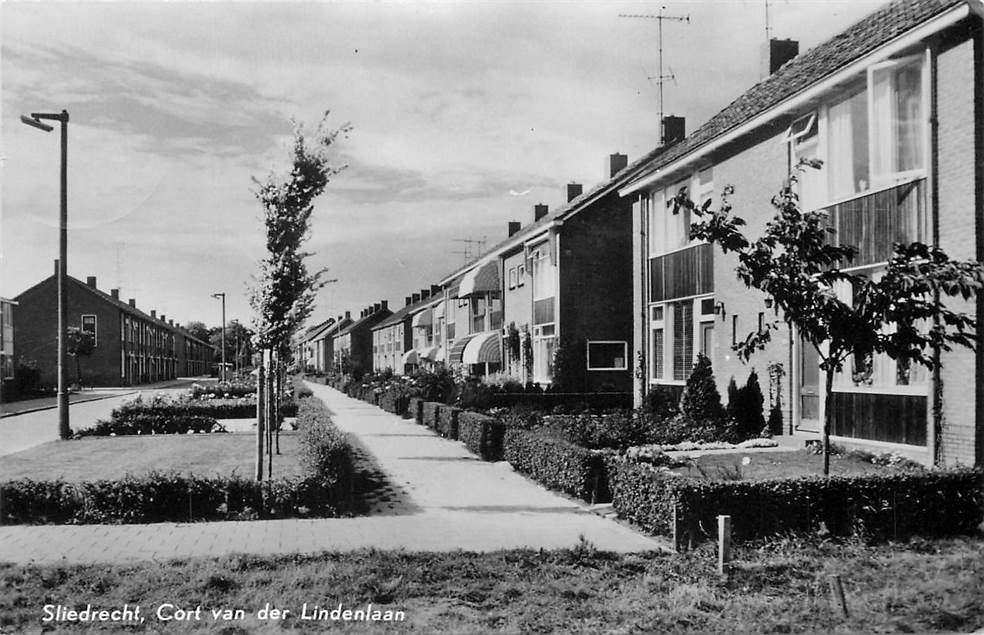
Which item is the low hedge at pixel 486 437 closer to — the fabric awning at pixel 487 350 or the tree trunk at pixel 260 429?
the tree trunk at pixel 260 429

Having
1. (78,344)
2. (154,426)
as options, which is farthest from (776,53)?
(78,344)

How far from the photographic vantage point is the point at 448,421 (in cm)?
2242

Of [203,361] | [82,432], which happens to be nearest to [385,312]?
[203,361]

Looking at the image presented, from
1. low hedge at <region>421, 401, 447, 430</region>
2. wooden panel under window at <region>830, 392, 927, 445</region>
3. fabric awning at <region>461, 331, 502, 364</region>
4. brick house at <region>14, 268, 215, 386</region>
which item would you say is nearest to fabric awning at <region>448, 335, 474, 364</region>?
fabric awning at <region>461, 331, 502, 364</region>

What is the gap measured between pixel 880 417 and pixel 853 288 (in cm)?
502

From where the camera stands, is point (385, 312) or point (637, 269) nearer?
point (637, 269)

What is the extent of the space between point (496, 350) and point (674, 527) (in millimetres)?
27948

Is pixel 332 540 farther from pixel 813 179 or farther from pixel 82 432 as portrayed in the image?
pixel 82 432

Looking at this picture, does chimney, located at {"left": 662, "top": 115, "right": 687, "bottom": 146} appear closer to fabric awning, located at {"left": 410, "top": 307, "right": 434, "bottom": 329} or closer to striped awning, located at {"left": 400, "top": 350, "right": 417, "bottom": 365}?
fabric awning, located at {"left": 410, "top": 307, "right": 434, "bottom": 329}

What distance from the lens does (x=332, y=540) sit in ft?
31.1

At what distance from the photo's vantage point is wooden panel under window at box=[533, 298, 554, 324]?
30.2 m

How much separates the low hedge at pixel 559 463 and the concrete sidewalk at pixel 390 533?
0.87 feet

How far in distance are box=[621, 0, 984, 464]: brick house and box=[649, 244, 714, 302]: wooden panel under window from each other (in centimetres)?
5

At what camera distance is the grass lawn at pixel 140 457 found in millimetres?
15102
